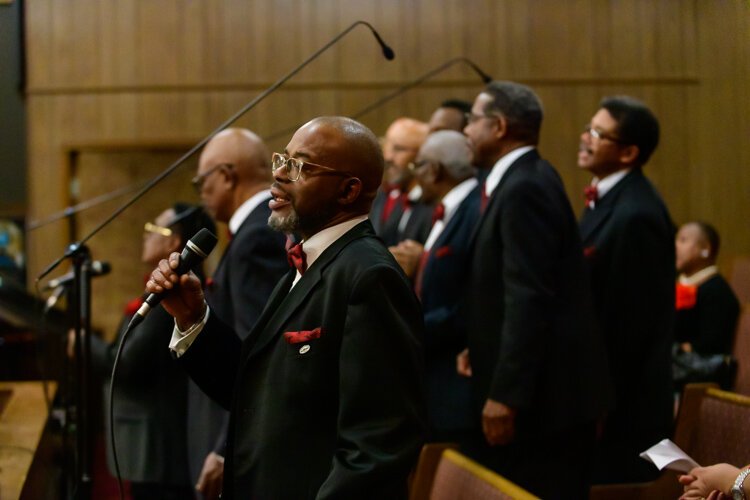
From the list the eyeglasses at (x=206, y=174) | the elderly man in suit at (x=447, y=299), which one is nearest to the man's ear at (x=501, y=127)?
the elderly man in suit at (x=447, y=299)

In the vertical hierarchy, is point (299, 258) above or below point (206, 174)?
below

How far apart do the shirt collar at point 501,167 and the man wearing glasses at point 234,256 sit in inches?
25.4

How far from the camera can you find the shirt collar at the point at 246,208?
318cm

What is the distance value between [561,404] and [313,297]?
4.01 ft

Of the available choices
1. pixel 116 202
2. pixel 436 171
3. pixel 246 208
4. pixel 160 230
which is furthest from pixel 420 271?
pixel 116 202

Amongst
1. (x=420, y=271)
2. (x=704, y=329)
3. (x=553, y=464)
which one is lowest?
(x=553, y=464)

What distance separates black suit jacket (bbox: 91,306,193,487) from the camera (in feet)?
11.5

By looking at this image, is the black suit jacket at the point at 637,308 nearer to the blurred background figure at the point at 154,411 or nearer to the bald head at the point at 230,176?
the bald head at the point at 230,176

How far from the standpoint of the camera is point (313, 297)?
1937 millimetres

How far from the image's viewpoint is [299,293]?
1967 mm

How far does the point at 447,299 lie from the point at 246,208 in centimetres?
71

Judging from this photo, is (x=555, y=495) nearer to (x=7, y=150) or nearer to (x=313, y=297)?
(x=313, y=297)

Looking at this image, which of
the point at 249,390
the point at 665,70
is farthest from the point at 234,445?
the point at 665,70

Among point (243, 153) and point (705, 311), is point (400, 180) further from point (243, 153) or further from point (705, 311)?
point (243, 153)
